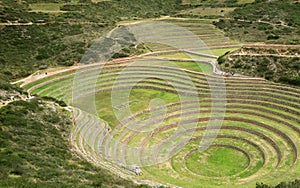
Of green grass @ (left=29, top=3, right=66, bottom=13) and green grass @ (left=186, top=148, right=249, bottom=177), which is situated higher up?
green grass @ (left=29, top=3, right=66, bottom=13)

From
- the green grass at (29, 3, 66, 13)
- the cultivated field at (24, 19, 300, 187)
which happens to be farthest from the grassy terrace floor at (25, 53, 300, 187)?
the green grass at (29, 3, 66, 13)

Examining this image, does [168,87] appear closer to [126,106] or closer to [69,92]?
[126,106]

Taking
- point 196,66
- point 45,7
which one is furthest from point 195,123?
point 45,7

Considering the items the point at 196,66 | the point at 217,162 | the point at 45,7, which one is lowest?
the point at 217,162

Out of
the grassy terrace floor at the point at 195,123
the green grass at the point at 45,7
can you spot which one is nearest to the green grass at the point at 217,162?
the grassy terrace floor at the point at 195,123

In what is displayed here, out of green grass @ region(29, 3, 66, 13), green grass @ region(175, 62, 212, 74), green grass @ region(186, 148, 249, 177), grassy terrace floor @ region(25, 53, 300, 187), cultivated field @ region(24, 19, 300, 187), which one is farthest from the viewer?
green grass @ region(29, 3, 66, 13)

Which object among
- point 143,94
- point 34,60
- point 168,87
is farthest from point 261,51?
point 34,60

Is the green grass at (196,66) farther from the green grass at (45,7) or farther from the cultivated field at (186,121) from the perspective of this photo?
the green grass at (45,7)

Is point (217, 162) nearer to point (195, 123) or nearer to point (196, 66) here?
point (195, 123)

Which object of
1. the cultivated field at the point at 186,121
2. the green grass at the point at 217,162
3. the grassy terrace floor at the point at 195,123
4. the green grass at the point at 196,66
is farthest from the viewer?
the green grass at the point at 196,66

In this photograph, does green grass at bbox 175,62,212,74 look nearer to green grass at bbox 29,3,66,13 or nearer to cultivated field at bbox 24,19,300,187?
cultivated field at bbox 24,19,300,187

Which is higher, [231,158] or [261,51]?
[261,51]
